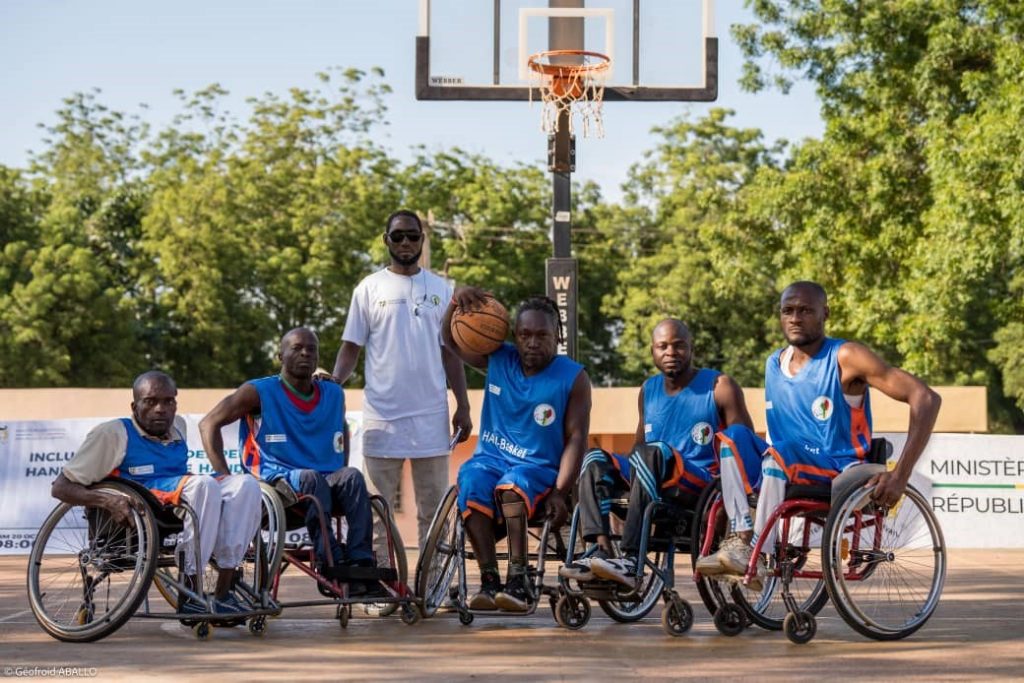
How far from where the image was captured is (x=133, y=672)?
4.99 m

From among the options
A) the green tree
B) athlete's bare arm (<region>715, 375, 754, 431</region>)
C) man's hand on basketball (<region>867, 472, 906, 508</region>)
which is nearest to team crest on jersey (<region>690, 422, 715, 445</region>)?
athlete's bare arm (<region>715, 375, 754, 431</region>)

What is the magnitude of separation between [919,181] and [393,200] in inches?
724

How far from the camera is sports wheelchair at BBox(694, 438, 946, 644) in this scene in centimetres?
563

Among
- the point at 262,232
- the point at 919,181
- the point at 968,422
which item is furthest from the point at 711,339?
the point at 968,422

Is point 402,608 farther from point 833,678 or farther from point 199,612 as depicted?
point 833,678

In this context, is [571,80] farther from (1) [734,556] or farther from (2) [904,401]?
(1) [734,556]

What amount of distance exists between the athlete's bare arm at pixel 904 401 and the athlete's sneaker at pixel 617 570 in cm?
103

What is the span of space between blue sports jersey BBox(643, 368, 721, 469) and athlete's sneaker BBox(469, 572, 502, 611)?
92 cm

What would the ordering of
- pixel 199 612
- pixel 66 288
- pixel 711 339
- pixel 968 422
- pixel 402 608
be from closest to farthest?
pixel 199 612
pixel 402 608
pixel 968 422
pixel 66 288
pixel 711 339

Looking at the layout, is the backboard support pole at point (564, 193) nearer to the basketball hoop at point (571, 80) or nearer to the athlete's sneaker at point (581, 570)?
the basketball hoop at point (571, 80)

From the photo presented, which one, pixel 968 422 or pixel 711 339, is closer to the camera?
pixel 968 422

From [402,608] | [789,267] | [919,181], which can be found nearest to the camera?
[402,608]

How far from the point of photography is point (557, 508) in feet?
20.5

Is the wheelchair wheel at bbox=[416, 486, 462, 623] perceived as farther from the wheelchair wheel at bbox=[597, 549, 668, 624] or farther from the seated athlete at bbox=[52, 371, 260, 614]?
the seated athlete at bbox=[52, 371, 260, 614]
